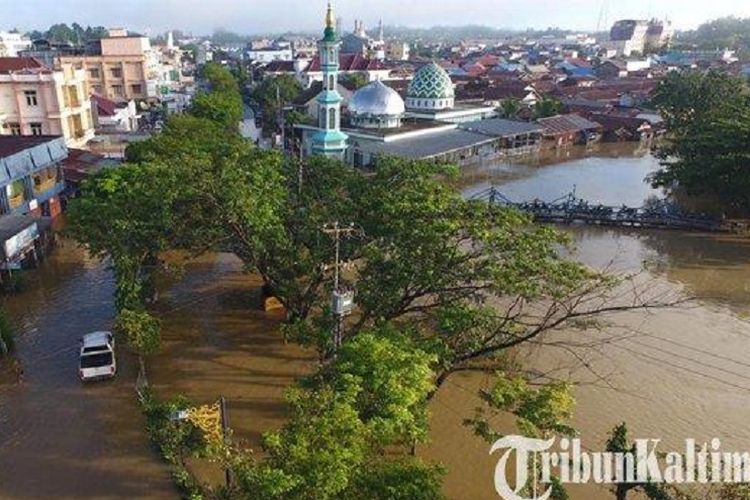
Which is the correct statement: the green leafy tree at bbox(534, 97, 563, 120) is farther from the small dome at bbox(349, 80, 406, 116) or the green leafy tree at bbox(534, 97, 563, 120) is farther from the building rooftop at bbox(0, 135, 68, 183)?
the building rooftop at bbox(0, 135, 68, 183)

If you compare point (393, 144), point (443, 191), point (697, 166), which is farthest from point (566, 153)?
point (443, 191)

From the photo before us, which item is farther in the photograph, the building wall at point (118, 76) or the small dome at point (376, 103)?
the building wall at point (118, 76)

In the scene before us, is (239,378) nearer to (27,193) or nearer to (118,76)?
(27,193)

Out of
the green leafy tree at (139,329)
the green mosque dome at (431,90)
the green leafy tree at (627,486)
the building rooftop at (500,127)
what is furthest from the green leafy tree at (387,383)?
the green mosque dome at (431,90)

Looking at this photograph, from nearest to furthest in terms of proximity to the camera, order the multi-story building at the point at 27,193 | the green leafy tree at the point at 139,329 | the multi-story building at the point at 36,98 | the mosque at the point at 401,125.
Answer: the green leafy tree at the point at 139,329
the multi-story building at the point at 27,193
the multi-story building at the point at 36,98
the mosque at the point at 401,125

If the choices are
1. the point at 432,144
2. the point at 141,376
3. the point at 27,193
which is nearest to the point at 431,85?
the point at 432,144

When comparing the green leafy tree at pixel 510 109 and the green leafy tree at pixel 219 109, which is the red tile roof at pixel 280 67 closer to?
the green leafy tree at pixel 219 109
